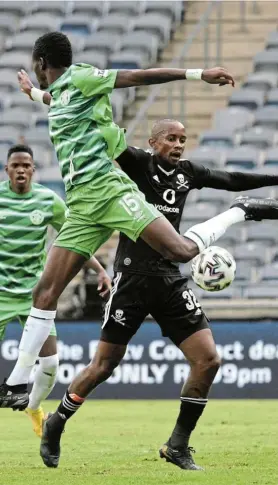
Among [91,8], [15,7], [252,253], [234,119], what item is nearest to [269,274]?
[252,253]

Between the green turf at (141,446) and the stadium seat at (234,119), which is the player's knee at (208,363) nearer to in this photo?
the green turf at (141,446)

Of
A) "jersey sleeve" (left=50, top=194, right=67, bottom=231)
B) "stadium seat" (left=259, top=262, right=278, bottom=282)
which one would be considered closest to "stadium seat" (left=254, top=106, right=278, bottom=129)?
"stadium seat" (left=259, top=262, right=278, bottom=282)

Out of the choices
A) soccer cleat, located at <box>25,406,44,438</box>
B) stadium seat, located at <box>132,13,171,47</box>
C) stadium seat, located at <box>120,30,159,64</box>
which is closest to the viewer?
soccer cleat, located at <box>25,406,44,438</box>

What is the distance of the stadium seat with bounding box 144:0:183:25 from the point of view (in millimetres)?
26395

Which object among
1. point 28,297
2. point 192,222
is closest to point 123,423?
point 28,297

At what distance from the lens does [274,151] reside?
21266mm

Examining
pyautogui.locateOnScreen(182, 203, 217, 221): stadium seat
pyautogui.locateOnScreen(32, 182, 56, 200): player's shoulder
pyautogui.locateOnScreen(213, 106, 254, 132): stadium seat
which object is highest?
pyautogui.locateOnScreen(32, 182, 56, 200): player's shoulder

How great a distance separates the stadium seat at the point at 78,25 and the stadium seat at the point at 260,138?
221 inches

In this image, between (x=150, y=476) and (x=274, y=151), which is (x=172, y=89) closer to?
(x=274, y=151)

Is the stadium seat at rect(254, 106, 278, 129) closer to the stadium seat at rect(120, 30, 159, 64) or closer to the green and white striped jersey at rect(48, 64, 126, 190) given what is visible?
the stadium seat at rect(120, 30, 159, 64)

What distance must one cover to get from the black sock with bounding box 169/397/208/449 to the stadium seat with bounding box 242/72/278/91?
1521 centimetres

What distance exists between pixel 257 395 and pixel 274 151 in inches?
210

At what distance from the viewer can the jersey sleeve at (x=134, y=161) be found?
9.20m

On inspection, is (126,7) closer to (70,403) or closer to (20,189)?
(20,189)
